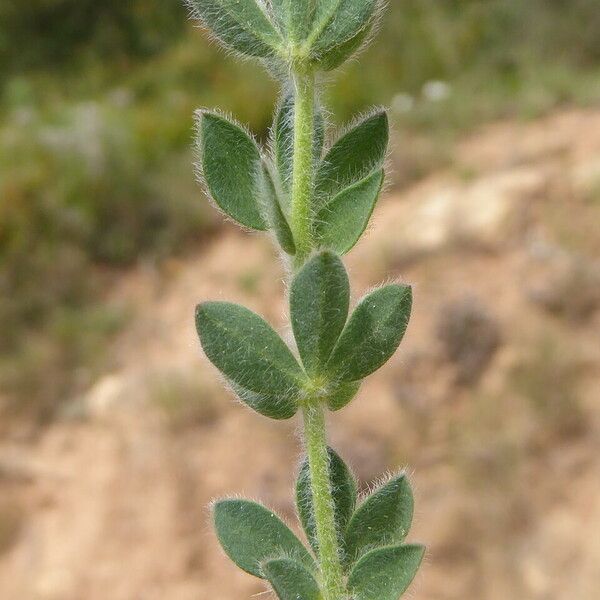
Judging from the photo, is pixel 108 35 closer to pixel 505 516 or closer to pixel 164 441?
pixel 164 441

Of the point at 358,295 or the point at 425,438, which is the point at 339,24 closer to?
the point at 358,295

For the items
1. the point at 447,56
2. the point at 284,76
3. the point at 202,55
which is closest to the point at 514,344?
the point at 284,76

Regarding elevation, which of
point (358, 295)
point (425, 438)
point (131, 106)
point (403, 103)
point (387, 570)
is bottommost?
point (387, 570)

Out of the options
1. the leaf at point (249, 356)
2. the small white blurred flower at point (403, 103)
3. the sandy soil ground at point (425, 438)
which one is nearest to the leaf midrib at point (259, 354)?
the leaf at point (249, 356)

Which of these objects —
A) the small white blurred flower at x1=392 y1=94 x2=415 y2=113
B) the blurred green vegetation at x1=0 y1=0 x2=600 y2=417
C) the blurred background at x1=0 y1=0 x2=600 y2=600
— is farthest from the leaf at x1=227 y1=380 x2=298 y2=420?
the small white blurred flower at x1=392 y1=94 x2=415 y2=113

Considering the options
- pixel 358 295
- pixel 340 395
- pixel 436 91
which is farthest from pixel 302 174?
pixel 436 91

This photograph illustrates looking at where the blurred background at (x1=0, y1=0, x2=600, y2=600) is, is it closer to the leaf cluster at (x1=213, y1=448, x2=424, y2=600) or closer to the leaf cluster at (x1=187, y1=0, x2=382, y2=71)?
the leaf cluster at (x1=213, y1=448, x2=424, y2=600)
